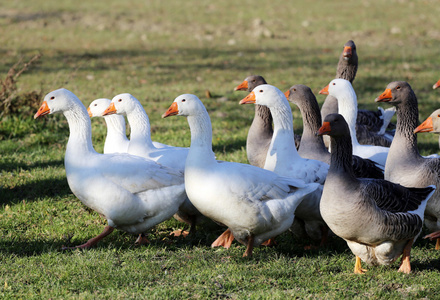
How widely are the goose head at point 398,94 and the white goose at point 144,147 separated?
2.17 meters

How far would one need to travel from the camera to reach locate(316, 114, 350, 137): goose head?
4.36m

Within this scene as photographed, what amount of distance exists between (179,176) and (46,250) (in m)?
1.40

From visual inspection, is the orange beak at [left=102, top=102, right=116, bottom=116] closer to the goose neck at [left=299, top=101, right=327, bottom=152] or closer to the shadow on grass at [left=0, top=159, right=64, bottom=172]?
the shadow on grass at [left=0, top=159, right=64, bottom=172]

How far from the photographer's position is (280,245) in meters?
5.23

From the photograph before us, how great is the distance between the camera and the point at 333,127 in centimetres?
439

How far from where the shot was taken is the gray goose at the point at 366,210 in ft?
13.9

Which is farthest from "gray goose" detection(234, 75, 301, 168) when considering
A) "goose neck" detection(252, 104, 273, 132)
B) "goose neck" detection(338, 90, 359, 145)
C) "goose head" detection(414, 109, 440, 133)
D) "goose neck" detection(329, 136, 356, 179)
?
"goose neck" detection(329, 136, 356, 179)

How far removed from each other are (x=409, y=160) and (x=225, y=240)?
1.98m

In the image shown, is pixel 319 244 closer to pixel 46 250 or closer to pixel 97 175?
pixel 97 175

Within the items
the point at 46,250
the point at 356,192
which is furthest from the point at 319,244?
the point at 46,250

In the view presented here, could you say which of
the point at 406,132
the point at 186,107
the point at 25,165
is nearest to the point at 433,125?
the point at 406,132

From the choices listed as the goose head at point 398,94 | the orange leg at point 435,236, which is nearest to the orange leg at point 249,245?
the orange leg at point 435,236

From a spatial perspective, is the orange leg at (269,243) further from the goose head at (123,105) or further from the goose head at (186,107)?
the goose head at (123,105)

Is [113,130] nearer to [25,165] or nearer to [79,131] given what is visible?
[79,131]
